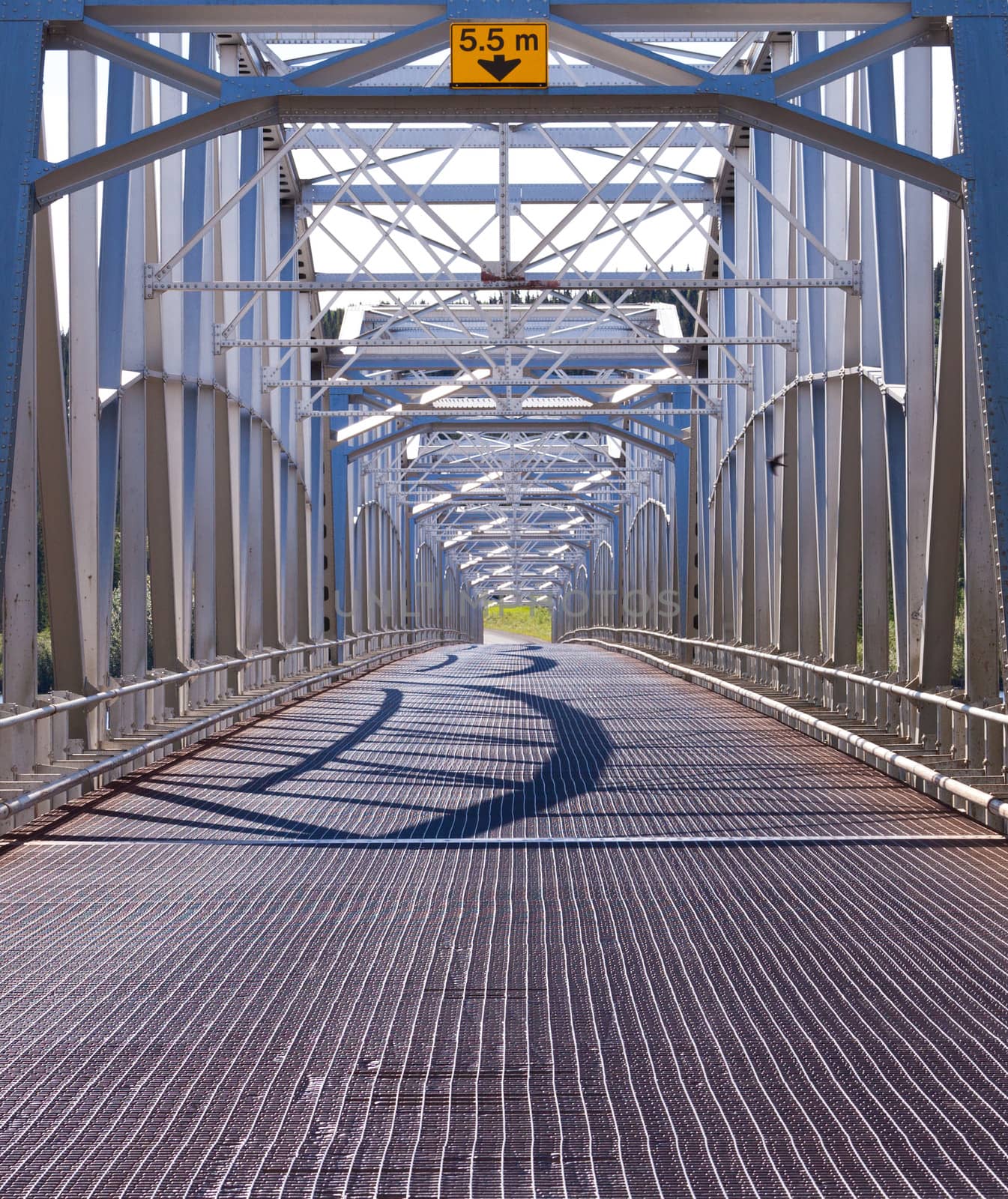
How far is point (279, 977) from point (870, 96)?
893 cm

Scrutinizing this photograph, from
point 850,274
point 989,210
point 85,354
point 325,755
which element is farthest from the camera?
point 850,274

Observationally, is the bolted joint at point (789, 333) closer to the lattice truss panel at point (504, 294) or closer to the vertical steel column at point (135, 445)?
the lattice truss panel at point (504, 294)

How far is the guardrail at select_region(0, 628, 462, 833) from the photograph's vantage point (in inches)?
322

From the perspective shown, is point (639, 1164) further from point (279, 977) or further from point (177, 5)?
point (177, 5)

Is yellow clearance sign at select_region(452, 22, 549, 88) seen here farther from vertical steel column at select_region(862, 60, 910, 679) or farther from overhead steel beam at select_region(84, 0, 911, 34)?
vertical steel column at select_region(862, 60, 910, 679)

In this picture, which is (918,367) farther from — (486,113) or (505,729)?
(505,729)

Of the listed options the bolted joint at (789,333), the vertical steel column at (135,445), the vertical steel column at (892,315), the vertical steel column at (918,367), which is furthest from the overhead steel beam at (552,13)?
the bolted joint at (789,333)

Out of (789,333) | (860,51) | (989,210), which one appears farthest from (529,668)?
(989,210)

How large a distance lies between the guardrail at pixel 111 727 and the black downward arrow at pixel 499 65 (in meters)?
4.34

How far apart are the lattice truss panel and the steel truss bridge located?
5cm

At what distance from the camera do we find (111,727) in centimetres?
1074

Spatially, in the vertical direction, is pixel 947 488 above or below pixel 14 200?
below

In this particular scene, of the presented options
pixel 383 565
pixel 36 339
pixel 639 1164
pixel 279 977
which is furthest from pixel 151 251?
pixel 383 565

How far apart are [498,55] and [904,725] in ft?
16.5
